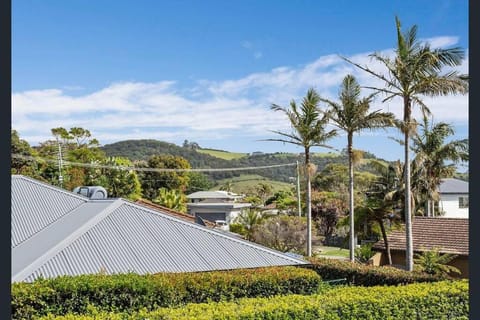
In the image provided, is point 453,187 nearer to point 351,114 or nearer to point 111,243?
point 351,114

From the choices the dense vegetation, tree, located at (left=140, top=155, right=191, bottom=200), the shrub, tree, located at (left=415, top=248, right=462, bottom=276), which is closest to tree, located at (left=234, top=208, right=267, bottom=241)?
the shrub

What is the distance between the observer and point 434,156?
102ft

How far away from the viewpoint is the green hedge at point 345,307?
299 inches

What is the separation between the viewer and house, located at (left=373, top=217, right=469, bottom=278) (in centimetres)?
1939

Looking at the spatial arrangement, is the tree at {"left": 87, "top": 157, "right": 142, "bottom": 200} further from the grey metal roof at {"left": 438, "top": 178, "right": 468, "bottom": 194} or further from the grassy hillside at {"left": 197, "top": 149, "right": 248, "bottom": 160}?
the grassy hillside at {"left": 197, "top": 149, "right": 248, "bottom": 160}

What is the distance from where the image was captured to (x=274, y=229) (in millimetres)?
26984

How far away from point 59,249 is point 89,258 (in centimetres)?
71

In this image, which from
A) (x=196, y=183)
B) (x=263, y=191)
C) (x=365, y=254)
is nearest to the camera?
(x=365, y=254)

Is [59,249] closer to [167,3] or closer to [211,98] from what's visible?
[167,3]

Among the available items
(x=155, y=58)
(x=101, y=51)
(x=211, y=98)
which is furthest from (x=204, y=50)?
(x=211, y=98)

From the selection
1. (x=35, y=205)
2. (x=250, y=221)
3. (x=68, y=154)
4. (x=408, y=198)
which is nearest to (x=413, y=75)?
(x=408, y=198)

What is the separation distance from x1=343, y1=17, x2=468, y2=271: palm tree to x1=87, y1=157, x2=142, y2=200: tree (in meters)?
28.2

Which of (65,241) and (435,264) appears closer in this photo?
(65,241)

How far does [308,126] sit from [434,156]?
14.1 meters
